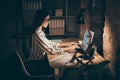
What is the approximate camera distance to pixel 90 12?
5402mm

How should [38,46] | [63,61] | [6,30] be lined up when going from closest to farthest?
1. [63,61]
2. [38,46]
3. [6,30]

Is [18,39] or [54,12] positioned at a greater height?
[54,12]

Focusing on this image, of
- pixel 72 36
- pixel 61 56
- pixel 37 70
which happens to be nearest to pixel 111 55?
pixel 61 56

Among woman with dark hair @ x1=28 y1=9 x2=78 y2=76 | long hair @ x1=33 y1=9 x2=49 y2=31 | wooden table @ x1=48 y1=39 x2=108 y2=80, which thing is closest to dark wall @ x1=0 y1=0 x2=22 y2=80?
woman with dark hair @ x1=28 y1=9 x2=78 y2=76

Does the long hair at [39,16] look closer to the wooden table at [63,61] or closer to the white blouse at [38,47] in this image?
the white blouse at [38,47]

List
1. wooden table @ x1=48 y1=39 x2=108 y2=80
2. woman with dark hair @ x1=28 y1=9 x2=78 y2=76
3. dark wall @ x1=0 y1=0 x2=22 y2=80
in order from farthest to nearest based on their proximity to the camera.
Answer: dark wall @ x1=0 y1=0 x2=22 y2=80 < woman with dark hair @ x1=28 y1=9 x2=78 y2=76 < wooden table @ x1=48 y1=39 x2=108 y2=80

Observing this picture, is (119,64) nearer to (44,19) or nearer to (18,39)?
(44,19)

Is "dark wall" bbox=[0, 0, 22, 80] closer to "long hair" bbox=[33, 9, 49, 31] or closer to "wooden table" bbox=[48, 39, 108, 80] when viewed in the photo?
"long hair" bbox=[33, 9, 49, 31]

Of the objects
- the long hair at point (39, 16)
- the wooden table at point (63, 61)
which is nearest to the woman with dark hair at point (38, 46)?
the long hair at point (39, 16)

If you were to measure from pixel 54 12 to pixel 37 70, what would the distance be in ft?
8.24

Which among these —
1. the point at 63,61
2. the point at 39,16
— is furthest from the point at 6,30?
the point at 63,61

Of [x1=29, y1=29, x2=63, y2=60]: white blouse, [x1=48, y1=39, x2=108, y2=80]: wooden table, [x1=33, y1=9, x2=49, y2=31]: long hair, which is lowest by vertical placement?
[x1=48, y1=39, x2=108, y2=80]: wooden table

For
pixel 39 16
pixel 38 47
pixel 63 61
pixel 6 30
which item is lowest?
pixel 63 61

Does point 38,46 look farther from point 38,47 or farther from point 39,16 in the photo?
point 39,16
